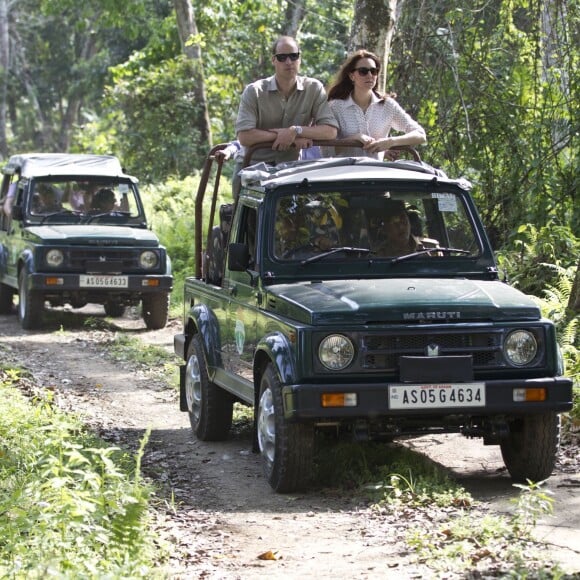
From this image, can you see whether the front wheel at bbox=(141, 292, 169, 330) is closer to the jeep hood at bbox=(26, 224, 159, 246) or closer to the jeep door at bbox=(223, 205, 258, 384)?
the jeep hood at bbox=(26, 224, 159, 246)

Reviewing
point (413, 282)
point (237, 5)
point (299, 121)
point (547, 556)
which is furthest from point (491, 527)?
point (237, 5)

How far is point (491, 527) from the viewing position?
596 cm

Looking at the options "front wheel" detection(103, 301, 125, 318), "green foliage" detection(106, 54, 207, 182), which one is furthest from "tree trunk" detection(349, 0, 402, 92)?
"green foliage" detection(106, 54, 207, 182)

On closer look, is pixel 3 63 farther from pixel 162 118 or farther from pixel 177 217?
pixel 177 217

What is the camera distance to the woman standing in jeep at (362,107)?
375 inches

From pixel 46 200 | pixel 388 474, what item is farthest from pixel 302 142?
pixel 46 200

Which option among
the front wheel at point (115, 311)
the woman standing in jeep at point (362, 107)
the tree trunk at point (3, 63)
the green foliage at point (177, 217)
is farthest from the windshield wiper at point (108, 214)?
the tree trunk at point (3, 63)

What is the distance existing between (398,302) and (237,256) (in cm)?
131

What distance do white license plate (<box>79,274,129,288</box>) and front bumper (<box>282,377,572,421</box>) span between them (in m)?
8.45

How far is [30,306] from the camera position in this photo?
49.9 feet

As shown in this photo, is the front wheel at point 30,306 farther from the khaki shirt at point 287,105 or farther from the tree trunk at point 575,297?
the tree trunk at point 575,297

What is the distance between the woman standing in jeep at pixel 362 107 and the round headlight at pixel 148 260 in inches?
232

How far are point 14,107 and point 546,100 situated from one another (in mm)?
42439

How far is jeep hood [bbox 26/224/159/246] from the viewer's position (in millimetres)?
15117
